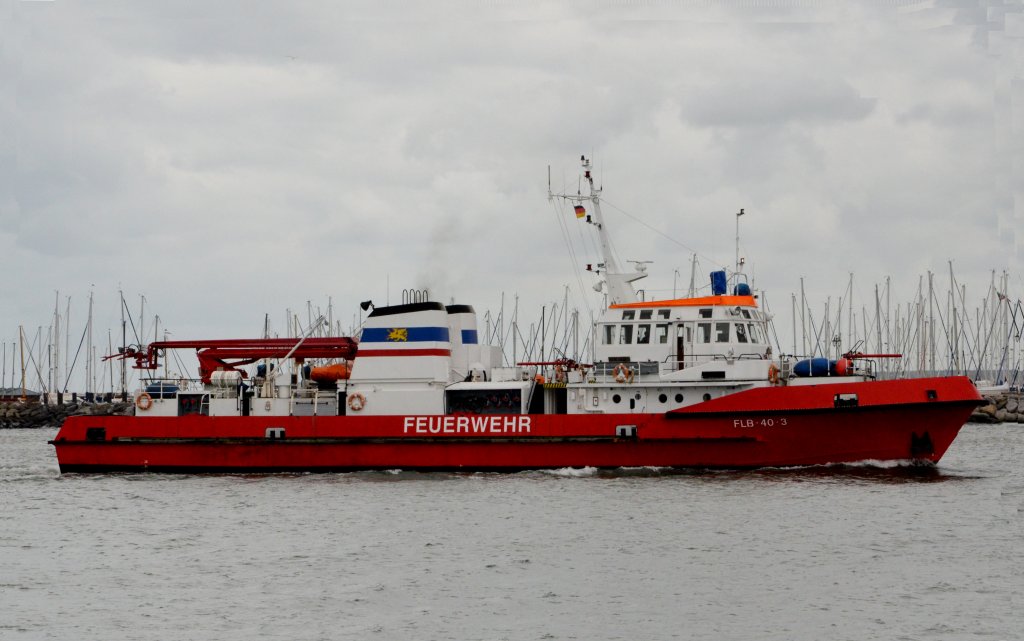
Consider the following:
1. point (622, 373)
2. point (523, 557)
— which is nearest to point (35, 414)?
point (622, 373)

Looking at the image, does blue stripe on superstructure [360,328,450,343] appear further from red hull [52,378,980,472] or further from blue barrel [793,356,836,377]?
blue barrel [793,356,836,377]

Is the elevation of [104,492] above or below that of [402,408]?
below

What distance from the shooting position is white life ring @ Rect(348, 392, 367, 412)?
29891mm

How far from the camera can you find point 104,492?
92.4ft

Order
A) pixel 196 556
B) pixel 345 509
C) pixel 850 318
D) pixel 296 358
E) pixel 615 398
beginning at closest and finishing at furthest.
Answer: pixel 196 556 → pixel 345 509 → pixel 615 398 → pixel 296 358 → pixel 850 318

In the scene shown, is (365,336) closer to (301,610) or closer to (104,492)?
(104,492)

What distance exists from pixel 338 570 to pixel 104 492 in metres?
11.2

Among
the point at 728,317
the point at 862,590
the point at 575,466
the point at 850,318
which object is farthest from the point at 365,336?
the point at 850,318

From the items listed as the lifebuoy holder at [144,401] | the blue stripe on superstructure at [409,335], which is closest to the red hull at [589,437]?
the lifebuoy holder at [144,401]

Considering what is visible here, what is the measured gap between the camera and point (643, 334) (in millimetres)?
29422

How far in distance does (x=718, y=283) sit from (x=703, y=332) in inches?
55.4

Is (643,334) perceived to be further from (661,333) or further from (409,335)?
(409,335)

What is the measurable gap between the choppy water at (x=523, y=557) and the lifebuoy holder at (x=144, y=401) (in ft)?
9.73

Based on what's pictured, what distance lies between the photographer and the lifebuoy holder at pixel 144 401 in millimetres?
31484
